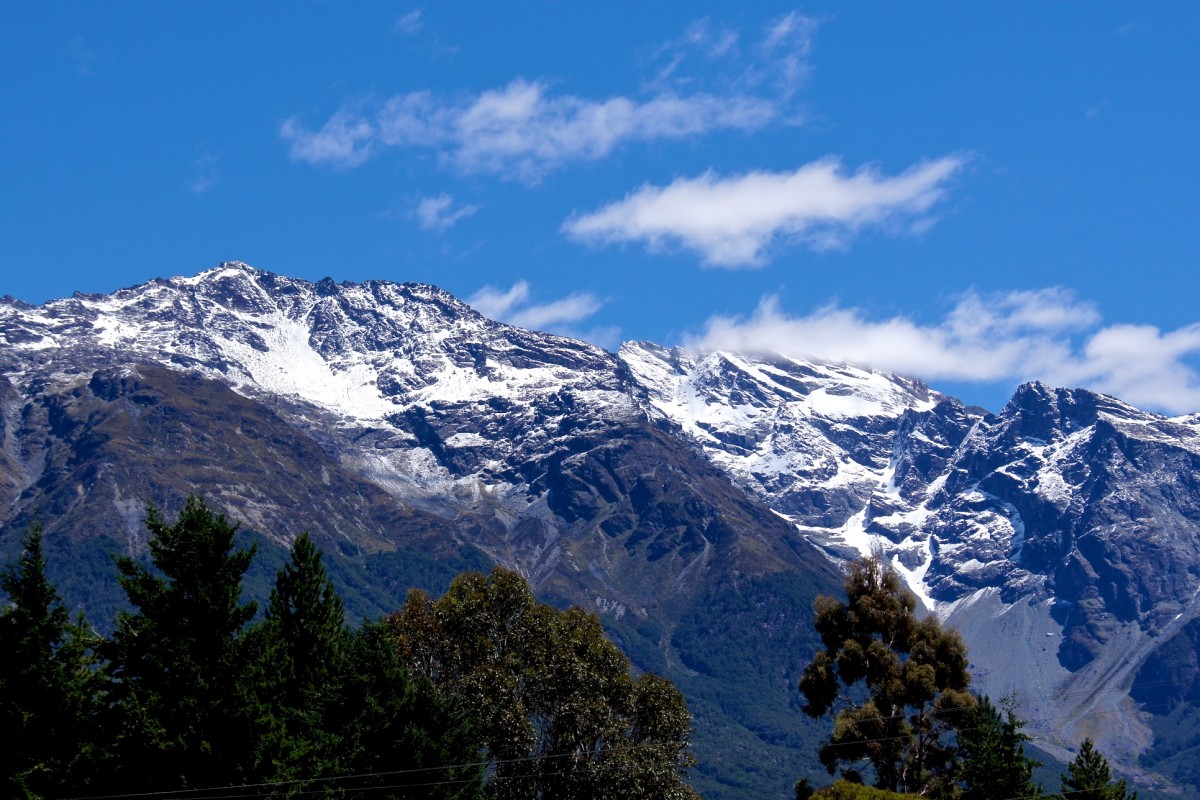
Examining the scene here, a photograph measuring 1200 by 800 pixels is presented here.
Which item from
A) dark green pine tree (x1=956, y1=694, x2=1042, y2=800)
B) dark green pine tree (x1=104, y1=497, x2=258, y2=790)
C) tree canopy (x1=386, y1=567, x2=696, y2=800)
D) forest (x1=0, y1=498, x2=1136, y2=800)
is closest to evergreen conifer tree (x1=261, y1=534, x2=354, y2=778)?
forest (x1=0, y1=498, x2=1136, y2=800)

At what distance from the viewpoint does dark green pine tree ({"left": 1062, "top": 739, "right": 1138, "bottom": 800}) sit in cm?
8462

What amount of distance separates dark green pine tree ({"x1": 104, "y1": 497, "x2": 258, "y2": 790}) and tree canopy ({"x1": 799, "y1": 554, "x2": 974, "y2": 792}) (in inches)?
1488

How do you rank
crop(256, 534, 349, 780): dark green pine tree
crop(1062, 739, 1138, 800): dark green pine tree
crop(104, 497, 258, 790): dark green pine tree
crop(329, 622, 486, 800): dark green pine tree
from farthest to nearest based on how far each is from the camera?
1. crop(1062, 739, 1138, 800): dark green pine tree
2. crop(329, 622, 486, 800): dark green pine tree
3. crop(256, 534, 349, 780): dark green pine tree
4. crop(104, 497, 258, 790): dark green pine tree

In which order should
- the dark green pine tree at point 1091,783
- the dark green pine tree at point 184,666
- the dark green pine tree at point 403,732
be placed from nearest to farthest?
the dark green pine tree at point 184,666, the dark green pine tree at point 403,732, the dark green pine tree at point 1091,783

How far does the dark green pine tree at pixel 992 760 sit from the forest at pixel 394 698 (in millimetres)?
156

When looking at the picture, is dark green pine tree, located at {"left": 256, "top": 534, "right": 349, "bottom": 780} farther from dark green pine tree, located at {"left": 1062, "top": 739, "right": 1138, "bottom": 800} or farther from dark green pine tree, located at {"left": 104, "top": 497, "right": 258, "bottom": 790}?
dark green pine tree, located at {"left": 1062, "top": 739, "right": 1138, "bottom": 800}

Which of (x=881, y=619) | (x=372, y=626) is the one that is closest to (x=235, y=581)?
(x=372, y=626)

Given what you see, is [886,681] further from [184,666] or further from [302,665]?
[184,666]

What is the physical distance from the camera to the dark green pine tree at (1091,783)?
84625mm

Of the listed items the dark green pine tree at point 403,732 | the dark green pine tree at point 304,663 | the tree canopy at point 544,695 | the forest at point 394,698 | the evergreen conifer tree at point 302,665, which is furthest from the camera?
the tree canopy at point 544,695

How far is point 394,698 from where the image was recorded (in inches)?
3155

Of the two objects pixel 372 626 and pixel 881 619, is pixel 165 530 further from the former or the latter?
pixel 881 619

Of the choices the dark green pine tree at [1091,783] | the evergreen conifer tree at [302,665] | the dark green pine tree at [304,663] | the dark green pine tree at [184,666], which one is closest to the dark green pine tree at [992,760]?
the dark green pine tree at [1091,783]

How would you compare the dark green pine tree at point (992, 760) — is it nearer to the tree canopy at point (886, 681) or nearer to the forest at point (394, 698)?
the forest at point (394, 698)
